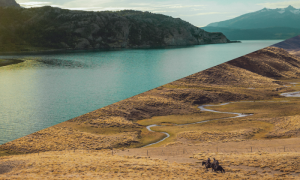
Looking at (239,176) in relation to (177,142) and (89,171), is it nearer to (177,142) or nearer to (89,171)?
(89,171)

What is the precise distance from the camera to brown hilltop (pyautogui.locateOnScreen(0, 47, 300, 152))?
55.9m

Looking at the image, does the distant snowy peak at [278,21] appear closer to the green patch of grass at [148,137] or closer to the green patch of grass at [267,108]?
the green patch of grass at [267,108]

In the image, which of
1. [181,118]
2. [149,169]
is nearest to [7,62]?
[149,169]

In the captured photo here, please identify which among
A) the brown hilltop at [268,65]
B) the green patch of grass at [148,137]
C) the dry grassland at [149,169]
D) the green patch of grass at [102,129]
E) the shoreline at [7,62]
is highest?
the shoreline at [7,62]

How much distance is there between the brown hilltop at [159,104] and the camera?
184 feet

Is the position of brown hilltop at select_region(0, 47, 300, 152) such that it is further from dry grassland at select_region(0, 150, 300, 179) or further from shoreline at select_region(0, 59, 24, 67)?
shoreline at select_region(0, 59, 24, 67)

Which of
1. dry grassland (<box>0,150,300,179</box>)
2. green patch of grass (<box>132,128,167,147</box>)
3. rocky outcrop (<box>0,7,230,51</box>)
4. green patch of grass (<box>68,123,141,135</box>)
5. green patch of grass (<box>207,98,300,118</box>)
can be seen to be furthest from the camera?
rocky outcrop (<box>0,7,230,51</box>)

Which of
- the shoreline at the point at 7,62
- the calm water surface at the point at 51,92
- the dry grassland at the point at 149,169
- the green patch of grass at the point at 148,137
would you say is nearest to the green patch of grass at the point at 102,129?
the green patch of grass at the point at 148,137

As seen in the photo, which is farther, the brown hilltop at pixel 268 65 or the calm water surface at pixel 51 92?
the brown hilltop at pixel 268 65

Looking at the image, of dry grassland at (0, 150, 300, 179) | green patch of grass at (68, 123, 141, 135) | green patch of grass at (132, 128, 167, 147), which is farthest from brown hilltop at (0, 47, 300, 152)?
dry grassland at (0, 150, 300, 179)

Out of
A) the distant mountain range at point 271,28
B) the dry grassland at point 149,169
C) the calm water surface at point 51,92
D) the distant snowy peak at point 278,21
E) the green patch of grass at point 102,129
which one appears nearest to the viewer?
the calm water surface at point 51,92

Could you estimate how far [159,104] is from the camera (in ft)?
302

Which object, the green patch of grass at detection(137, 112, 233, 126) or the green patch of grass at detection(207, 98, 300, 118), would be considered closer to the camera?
the green patch of grass at detection(137, 112, 233, 126)

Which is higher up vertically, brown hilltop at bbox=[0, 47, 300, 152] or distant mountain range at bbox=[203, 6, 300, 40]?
distant mountain range at bbox=[203, 6, 300, 40]
